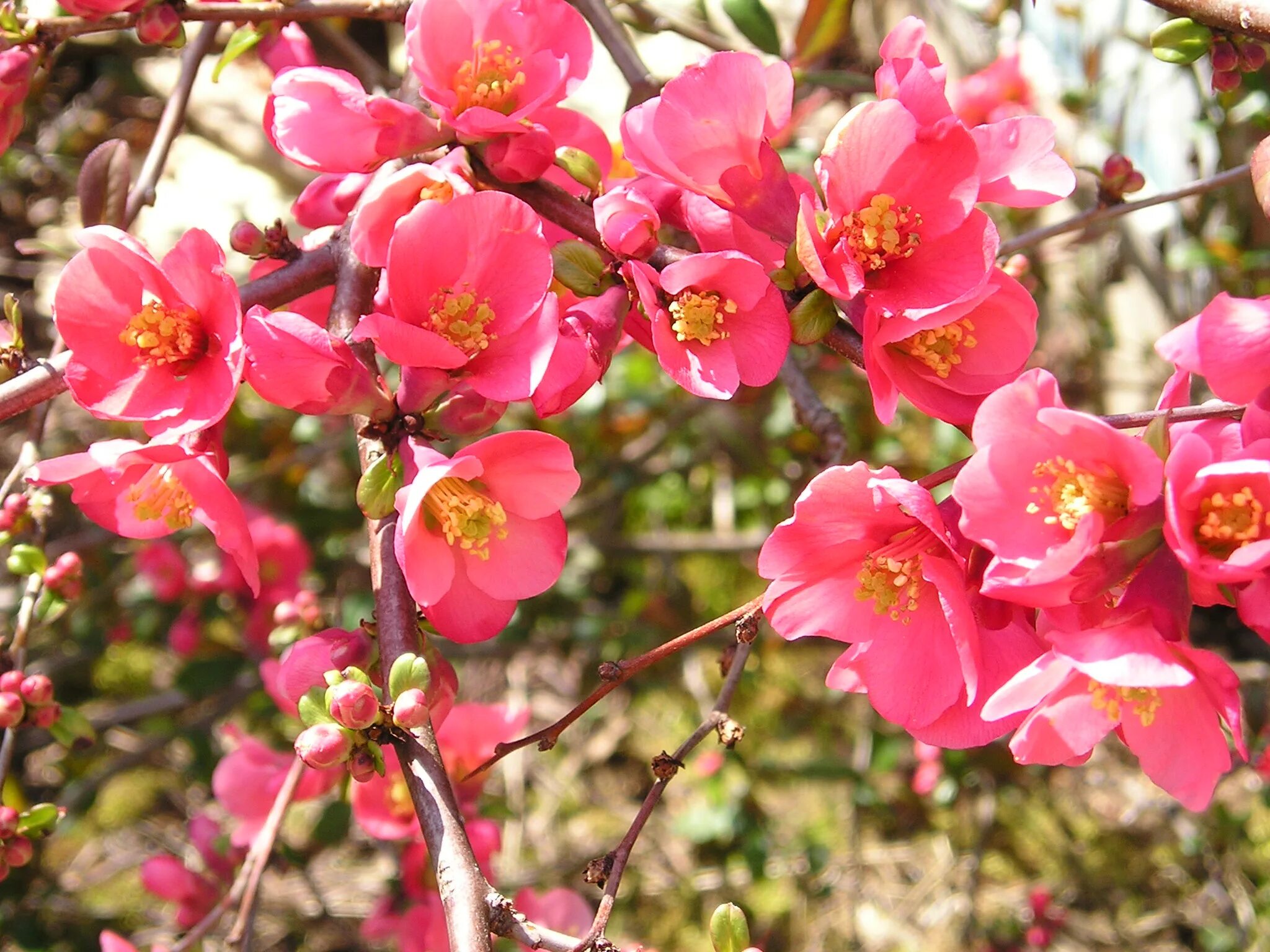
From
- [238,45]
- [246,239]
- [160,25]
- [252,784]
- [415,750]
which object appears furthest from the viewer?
[252,784]

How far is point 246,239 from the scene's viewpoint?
0.83 metres

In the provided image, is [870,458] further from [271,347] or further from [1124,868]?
[271,347]

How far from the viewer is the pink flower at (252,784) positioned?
1.31m

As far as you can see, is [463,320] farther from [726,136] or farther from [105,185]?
[105,185]

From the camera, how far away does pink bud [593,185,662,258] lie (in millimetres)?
731

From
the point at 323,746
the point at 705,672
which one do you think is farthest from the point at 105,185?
the point at 705,672

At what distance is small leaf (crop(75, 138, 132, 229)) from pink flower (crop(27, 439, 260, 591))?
11.8 inches

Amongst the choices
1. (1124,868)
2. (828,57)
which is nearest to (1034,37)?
(828,57)

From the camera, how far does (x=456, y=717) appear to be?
1344 millimetres

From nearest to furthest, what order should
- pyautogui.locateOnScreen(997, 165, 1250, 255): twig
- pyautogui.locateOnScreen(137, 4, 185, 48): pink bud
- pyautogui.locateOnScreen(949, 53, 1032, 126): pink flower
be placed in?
pyautogui.locateOnScreen(137, 4, 185, 48): pink bud → pyautogui.locateOnScreen(997, 165, 1250, 255): twig → pyautogui.locateOnScreen(949, 53, 1032, 126): pink flower

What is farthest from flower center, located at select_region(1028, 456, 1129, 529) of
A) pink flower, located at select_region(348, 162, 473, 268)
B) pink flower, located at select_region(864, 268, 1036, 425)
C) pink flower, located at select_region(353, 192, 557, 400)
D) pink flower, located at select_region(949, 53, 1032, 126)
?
pink flower, located at select_region(949, 53, 1032, 126)

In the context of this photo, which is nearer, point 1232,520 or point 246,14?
point 1232,520

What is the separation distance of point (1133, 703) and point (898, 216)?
380 millimetres

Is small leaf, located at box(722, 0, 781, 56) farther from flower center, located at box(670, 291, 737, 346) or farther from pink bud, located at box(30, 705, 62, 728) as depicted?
pink bud, located at box(30, 705, 62, 728)
